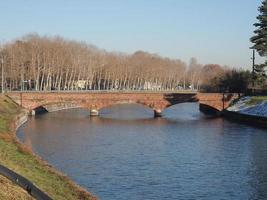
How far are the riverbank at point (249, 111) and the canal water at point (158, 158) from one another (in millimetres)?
3612

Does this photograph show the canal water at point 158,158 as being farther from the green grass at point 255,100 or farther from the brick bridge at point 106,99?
the brick bridge at point 106,99

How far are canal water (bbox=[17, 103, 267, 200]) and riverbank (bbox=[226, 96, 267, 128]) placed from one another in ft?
11.8

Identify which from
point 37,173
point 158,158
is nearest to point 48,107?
point 158,158

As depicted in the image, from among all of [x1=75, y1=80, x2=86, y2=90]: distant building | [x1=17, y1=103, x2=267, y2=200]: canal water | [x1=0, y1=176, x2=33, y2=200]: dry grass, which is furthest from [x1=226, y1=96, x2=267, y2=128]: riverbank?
[x1=75, y1=80, x2=86, y2=90]: distant building

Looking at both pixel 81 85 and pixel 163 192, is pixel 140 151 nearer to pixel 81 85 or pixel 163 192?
pixel 163 192

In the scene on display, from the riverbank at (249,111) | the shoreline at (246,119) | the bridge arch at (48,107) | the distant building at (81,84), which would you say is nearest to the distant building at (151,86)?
the distant building at (81,84)

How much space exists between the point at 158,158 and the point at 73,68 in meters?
93.4

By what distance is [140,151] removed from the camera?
45344 millimetres

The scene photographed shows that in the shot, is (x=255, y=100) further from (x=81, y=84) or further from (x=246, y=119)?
(x=81, y=84)

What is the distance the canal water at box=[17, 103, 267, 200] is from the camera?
98.9 ft

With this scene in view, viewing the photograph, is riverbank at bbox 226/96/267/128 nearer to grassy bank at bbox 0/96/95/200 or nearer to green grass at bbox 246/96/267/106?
green grass at bbox 246/96/267/106

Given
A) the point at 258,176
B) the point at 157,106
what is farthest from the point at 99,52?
the point at 258,176

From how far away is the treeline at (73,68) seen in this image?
119062 mm

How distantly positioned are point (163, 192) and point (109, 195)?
306cm
